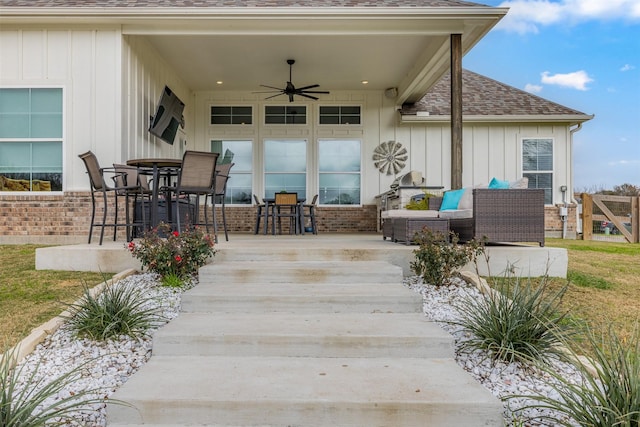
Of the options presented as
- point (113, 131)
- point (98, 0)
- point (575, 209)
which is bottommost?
point (575, 209)

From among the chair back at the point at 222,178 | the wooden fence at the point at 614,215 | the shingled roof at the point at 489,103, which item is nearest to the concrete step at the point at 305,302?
the chair back at the point at 222,178

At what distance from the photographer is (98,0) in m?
6.77

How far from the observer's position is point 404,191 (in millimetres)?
7926

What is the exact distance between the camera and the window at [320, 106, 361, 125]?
414 inches

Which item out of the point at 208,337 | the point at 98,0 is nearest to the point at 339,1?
the point at 98,0

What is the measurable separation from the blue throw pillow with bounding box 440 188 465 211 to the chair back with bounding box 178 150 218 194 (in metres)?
2.80

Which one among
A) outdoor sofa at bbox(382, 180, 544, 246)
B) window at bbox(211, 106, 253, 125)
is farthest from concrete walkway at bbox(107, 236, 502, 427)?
window at bbox(211, 106, 253, 125)

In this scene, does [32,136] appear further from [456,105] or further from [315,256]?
[456,105]

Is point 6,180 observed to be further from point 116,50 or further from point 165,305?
point 165,305

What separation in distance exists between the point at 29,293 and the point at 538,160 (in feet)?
32.0

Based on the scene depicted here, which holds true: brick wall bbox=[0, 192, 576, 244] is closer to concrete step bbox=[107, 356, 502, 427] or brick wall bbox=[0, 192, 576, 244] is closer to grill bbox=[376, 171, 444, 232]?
grill bbox=[376, 171, 444, 232]

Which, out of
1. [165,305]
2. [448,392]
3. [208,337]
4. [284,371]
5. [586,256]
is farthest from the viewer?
[586,256]

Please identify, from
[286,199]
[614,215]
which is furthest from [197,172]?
[614,215]

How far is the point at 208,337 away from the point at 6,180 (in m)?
5.55
